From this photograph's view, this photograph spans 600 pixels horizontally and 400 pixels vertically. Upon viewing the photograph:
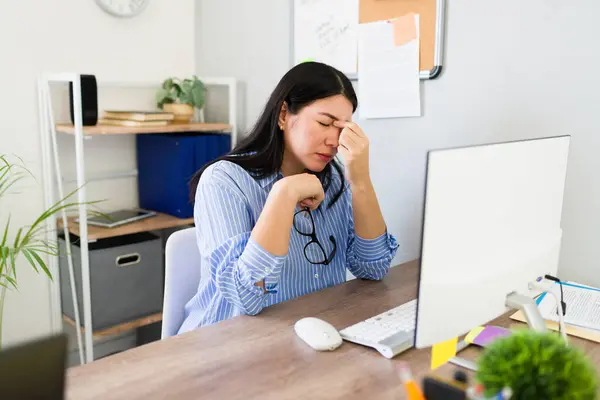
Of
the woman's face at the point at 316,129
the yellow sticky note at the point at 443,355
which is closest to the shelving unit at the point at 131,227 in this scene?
the woman's face at the point at 316,129

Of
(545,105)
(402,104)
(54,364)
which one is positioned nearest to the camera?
(54,364)

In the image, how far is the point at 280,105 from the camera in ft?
5.05

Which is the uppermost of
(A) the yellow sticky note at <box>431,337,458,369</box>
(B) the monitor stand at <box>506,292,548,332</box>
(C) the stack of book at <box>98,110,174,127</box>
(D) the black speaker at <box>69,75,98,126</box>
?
(D) the black speaker at <box>69,75,98,126</box>

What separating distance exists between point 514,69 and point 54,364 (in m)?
1.47

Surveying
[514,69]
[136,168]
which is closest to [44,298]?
[136,168]

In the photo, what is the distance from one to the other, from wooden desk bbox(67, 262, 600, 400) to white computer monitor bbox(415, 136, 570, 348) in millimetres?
192

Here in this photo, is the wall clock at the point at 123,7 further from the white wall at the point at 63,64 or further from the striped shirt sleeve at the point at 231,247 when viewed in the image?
the striped shirt sleeve at the point at 231,247

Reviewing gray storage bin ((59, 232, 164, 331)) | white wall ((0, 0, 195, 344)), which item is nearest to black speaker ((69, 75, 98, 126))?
white wall ((0, 0, 195, 344))

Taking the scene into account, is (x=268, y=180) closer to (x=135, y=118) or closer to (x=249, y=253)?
(x=249, y=253)

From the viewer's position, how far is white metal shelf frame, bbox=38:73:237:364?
7.00 feet

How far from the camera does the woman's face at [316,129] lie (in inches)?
58.8

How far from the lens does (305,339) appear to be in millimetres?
1171

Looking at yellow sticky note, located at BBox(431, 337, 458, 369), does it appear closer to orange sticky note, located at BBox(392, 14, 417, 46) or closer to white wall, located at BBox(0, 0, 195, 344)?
orange sticky note, located at BBox(392, 14, 417, 46)

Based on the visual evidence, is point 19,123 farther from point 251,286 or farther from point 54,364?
point 54,364
